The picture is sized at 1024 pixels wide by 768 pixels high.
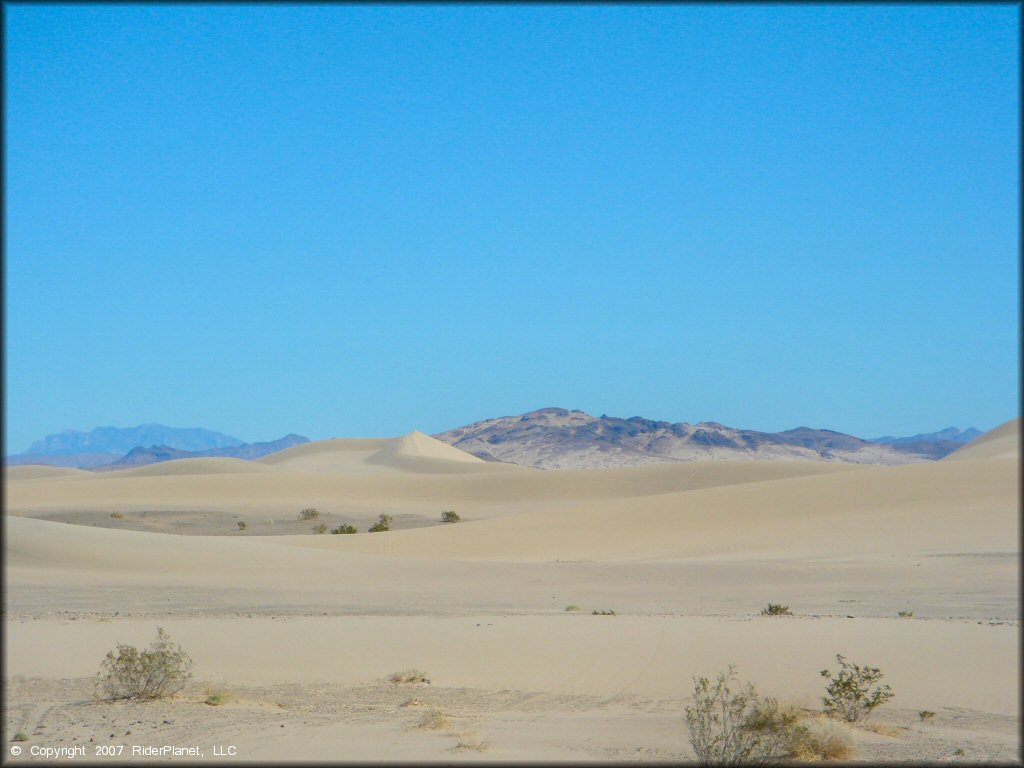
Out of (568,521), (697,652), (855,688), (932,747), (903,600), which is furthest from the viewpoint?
(568,521)

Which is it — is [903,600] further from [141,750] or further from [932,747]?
[141,750]

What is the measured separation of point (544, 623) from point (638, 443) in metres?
114

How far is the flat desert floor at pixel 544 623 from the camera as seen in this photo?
10469 millimetres

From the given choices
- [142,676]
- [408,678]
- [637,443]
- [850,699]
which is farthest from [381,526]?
[637,443]

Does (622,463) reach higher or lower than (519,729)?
higher

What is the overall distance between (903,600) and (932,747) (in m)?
12.0

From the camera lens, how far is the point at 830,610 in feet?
65.7

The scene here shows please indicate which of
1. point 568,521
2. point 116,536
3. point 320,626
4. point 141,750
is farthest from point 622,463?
point 141,750

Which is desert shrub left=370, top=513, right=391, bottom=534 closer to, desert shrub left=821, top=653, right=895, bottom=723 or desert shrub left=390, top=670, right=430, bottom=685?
desert shrub left=390, top=670, right=430, bottom=685

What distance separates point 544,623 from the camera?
57.2 feet

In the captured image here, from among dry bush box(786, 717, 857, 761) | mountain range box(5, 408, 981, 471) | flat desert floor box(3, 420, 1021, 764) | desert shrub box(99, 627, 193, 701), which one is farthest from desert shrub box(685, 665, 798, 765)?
mountain range box(5, 408, 981, 471)

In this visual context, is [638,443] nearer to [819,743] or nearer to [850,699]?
[850,699]

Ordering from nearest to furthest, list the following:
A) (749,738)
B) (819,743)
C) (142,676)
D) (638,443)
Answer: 1. (819,743)
2. (749,738)
3. (142,676)
4. (638,443)

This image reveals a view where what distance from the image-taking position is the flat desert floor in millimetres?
10469
